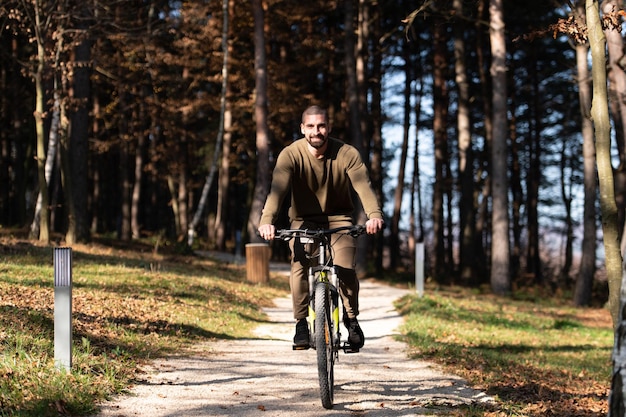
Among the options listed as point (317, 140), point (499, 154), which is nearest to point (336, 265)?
point (317, 140)

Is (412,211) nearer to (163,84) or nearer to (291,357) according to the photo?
(163,84)

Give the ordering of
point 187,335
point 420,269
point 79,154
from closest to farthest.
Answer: point 187,335
point 420,269
point 79,154

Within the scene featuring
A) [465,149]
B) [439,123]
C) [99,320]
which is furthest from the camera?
[439,123]

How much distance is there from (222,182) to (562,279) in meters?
16.1

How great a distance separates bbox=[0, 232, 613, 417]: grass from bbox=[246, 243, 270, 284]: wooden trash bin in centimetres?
39

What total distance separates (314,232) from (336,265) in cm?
55

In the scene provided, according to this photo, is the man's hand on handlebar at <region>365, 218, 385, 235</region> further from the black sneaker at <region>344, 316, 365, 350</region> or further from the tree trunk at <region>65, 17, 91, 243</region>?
the tree trunk at <region>65, 17, 91, 243</region>

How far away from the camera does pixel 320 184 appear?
6.77 m

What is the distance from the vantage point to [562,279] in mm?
35719

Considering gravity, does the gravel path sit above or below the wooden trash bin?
below

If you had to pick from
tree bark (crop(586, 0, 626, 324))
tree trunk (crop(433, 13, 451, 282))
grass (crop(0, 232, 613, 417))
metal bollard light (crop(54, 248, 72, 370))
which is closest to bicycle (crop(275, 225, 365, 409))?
grass (crop(0, 232, 613, 417))

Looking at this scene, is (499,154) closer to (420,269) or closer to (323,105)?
(420,269)

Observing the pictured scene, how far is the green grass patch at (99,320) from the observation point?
6.00 m

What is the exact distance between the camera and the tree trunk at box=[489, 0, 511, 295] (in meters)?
21.4
